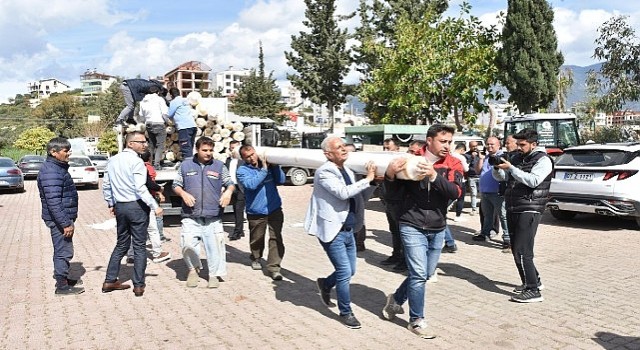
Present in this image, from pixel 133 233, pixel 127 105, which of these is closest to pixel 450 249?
pixel 133 233

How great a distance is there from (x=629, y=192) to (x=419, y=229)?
20.9 ft

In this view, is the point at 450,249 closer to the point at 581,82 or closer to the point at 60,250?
the point at 60,250

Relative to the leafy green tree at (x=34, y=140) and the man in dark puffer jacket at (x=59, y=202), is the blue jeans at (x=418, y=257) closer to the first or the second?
the man in dark puffer jacket at (x=59, y=202)

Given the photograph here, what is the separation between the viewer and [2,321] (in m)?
5.51

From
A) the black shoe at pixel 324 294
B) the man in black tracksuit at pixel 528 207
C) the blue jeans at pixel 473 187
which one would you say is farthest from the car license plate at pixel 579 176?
the black shoe at pixel 324 294

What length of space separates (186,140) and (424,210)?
7047 millimetres

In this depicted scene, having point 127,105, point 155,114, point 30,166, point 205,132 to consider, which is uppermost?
point 127,105

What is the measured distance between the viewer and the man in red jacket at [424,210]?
4770 mm

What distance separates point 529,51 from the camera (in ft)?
87.5

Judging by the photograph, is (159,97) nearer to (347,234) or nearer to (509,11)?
(347,234)

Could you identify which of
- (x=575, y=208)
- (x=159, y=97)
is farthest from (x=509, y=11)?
(x=159, y=97)

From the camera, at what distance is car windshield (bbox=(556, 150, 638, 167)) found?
980 cm

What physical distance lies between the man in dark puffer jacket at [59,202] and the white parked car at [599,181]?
8.26 meters

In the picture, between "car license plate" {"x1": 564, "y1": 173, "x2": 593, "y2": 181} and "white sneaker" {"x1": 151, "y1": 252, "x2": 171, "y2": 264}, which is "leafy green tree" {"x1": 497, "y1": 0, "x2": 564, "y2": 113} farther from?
"white sneaker" {"x1": 151, "y1": 252, "x2": 171, "y2": 264}
